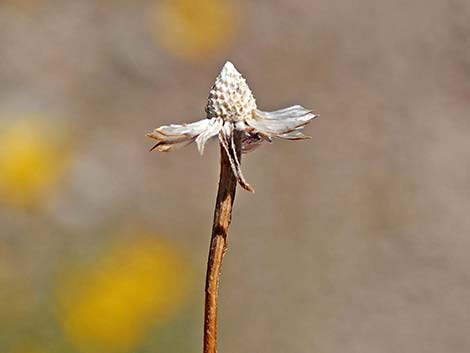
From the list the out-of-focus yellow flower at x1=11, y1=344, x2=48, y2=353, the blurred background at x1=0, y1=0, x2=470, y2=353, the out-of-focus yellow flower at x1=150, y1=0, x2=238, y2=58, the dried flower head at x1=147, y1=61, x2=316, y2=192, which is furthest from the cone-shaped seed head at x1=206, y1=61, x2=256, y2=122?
the out-of-focus yellow flower at x1=150, y1=0, x2=238, y2=58

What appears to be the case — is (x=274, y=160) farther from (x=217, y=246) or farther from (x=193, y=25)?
(x=217, y=246)

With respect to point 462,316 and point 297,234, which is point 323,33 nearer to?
point 297,234

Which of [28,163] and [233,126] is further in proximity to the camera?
[28,163]

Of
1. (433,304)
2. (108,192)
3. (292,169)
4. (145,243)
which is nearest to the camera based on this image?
(145,243)

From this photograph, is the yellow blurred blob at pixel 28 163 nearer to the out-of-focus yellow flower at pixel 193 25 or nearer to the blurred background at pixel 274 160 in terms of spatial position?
the blurred background at pixel 274 160

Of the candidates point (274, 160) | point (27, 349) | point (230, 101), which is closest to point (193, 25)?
point (274, 160)

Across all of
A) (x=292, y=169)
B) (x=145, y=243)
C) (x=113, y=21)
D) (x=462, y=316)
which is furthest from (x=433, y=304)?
(x=113, y=21)

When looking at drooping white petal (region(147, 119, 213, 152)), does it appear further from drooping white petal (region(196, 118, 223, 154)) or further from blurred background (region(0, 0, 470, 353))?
blurred background (region(0, 0, 470, 353))
